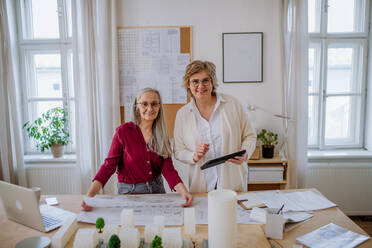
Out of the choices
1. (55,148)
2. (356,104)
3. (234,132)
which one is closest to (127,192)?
(234,132)

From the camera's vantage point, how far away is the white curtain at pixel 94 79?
305 cm

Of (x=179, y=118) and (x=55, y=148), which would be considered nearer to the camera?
(x=179, y=118)

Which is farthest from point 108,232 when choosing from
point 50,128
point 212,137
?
point 50,128

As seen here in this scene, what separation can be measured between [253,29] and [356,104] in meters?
1.63

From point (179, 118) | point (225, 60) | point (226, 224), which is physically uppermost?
point (225, 60)

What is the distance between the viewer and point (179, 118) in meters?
1.98

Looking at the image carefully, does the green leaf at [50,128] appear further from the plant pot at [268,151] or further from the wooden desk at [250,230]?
the plant pot at [268,151]

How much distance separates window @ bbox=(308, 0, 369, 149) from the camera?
3336mm

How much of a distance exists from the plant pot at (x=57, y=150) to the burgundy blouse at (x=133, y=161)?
1.86 m

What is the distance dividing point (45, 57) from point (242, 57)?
247cm

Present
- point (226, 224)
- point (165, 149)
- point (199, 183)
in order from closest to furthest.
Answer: point (226, 224), point (165, 149), point (199, 183)

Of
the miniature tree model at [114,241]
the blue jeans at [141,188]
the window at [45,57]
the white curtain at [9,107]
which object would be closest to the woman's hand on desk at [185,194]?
the blue jeans at [141,188]

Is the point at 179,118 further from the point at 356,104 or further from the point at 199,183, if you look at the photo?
the point at 356,104

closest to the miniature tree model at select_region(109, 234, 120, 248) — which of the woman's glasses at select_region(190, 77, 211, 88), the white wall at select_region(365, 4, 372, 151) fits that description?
the woman's glasses at select_region(190, 77, 211, 88)
